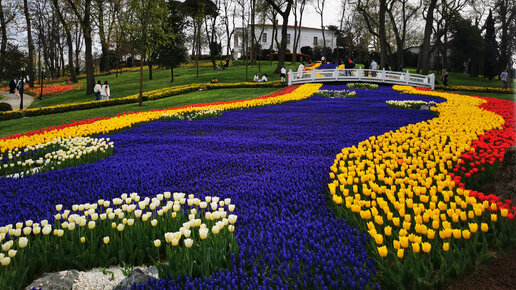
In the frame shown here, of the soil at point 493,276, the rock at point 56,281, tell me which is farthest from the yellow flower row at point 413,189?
the rock at point 56,281

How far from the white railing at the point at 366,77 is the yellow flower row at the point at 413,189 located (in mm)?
17142

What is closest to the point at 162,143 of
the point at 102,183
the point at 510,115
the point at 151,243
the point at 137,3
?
the point at 102,183

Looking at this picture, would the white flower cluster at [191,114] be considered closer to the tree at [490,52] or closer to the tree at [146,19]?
the tree at [146,19]

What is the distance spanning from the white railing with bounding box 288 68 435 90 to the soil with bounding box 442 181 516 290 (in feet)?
85.5

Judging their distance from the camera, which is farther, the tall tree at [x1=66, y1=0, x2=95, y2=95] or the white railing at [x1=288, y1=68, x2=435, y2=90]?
the tall tree at [x1=66, y1=0, x2=95, y2=95]

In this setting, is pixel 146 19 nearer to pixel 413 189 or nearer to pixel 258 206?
pixel 258 206

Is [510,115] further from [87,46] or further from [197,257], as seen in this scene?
[87,46]

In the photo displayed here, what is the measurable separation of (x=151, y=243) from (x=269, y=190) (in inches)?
77.7

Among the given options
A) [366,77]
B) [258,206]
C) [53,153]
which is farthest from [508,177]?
[366,77]

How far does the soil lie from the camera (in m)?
2.80

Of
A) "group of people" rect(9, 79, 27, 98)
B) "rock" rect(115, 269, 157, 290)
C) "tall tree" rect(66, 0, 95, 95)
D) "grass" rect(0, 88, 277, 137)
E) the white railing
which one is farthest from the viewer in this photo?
"group of people" rect(9, 79, 27, 98)

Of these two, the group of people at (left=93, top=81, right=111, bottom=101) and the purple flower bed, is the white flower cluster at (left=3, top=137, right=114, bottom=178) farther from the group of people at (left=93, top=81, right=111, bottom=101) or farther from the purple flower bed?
the group of people at (left=93, top=81, right=111, bottom=101)

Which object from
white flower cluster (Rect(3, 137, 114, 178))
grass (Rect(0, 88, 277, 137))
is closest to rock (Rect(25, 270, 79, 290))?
white flower cluster (Rect(3, 137, 114, 178))

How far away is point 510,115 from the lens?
11188 millimetres
